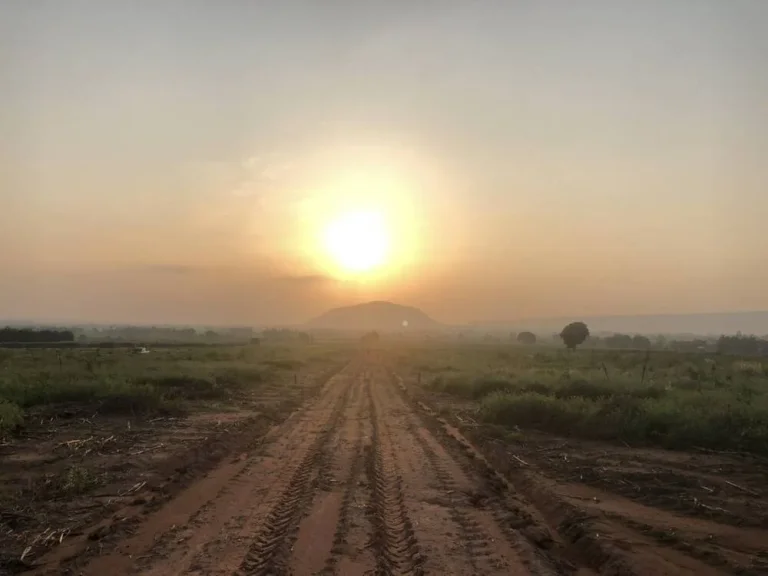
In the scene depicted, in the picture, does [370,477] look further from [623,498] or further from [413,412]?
[413,412]

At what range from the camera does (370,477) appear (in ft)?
34.7

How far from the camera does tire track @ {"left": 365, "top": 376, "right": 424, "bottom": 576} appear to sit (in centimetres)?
652

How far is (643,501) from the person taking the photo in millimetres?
9211

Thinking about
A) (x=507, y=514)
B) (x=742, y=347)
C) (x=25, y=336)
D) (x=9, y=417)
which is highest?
(x=25, y=336)

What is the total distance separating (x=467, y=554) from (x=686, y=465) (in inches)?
270

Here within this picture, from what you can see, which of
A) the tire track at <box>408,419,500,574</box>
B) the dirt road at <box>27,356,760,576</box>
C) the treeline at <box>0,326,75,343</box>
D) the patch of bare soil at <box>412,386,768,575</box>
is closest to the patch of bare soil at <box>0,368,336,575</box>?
the dirt road at <box>27,356,760,576</box>

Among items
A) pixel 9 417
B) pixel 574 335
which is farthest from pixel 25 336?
pixel 574 335

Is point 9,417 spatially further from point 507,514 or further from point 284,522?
point 507,514

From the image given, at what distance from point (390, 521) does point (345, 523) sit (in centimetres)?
65

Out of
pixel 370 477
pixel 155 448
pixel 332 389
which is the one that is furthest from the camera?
pixel 332 389

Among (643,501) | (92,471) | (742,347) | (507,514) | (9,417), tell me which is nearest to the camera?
(507,514)

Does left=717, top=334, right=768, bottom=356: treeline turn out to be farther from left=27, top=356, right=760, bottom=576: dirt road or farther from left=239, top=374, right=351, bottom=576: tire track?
left=239, top=374, right=351, bottom=576: tire track

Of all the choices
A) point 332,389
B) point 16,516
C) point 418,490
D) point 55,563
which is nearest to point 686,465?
point 418,490

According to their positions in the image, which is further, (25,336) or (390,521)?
(25,336)
